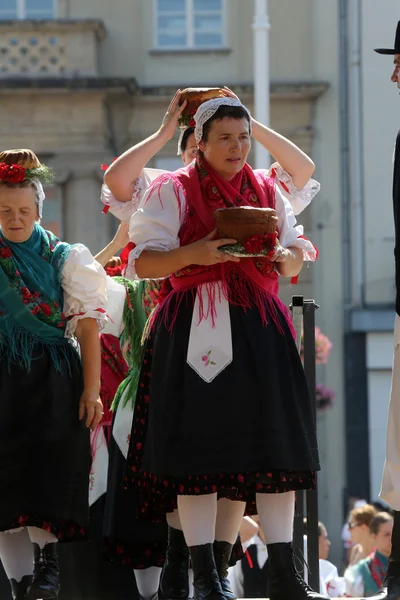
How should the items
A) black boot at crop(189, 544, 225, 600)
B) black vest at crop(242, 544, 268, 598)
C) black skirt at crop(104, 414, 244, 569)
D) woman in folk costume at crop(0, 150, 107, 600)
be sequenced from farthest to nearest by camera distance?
black vest at crop(242, 544, 268, 598)
black skirt at crop(104, 414, 244, 569)
woman in folk costume at crop(0, 150, 107, 600)
black boot at crop(189, 544, 225, 600)

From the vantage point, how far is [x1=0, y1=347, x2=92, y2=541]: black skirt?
4039 millimetres

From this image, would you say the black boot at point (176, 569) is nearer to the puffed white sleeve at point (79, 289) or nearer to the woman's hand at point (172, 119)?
the puffed white sleeve at point (79, 289)

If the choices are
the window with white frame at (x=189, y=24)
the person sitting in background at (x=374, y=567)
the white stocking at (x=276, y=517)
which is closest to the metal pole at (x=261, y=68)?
the window with white frame at (x=189, y=24)

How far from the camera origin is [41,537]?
160 inches

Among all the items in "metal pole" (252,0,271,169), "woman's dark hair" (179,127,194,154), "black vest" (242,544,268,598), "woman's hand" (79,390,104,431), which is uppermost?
"metal pole" (252,0,271,169)

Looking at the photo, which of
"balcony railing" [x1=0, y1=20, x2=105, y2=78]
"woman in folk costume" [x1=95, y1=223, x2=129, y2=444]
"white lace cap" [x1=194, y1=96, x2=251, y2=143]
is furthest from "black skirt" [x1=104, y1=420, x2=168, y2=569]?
"balcony railing" [x1=0, y1=20, x2=105, y2=78]

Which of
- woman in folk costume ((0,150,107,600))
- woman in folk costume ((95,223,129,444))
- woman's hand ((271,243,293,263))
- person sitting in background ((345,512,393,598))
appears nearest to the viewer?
woman's hand ((271,243,293,263))

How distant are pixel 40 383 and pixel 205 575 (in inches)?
35.9

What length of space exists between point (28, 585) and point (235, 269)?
129cm

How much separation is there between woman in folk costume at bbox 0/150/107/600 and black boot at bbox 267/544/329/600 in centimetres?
78

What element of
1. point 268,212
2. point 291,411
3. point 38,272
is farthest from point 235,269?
point 38,272

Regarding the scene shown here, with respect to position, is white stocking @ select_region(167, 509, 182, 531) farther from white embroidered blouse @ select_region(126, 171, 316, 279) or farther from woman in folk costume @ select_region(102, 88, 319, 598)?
white embroidered blouse @ select_region(126, 171, 316, 279)

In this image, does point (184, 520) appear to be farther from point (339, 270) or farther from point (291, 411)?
point (339, 270)

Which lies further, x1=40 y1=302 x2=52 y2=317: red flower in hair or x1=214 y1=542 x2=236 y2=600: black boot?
x1=40 y1=302 x2=52 y2=317: red flower in hair
